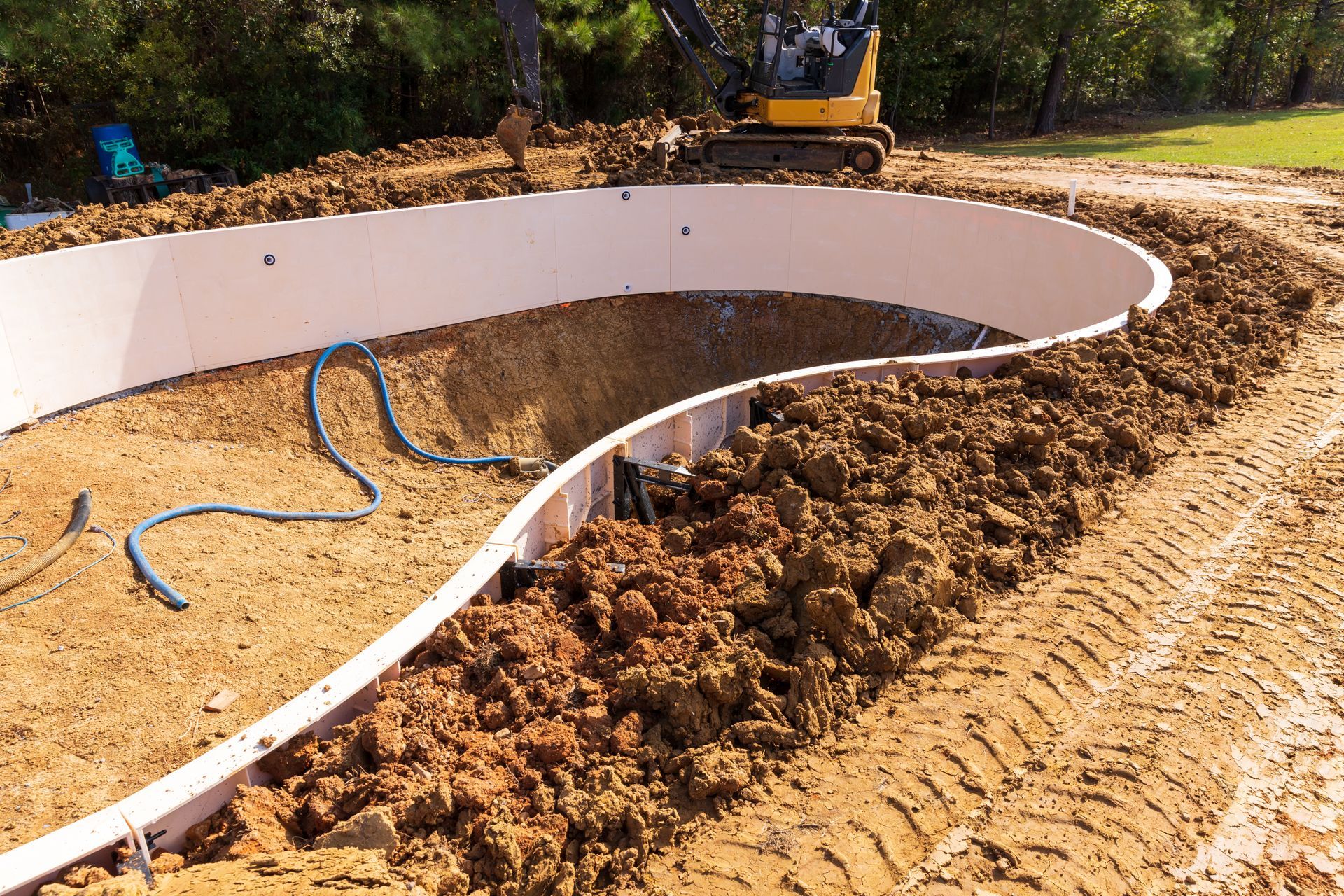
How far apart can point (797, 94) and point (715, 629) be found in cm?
1183

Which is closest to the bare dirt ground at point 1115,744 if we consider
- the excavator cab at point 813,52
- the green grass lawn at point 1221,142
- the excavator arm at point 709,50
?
the excavator cab at point 813,52

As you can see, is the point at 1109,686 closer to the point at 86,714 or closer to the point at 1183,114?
the point at 86,714

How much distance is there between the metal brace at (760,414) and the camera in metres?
6.84

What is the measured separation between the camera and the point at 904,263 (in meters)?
11.9

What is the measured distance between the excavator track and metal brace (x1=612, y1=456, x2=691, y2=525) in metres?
9.72

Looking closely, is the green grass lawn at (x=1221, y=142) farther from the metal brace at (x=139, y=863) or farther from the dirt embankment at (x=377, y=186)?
the metal brace at (x=139, y=863)

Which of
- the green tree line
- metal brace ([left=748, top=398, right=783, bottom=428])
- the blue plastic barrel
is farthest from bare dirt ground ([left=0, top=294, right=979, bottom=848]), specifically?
the green tree line

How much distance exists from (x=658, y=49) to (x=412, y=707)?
69.1 feet

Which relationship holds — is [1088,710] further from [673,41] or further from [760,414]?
[673,41]

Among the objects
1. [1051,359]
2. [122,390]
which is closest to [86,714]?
[122,390]

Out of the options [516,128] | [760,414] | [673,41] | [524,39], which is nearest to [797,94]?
[673,41]

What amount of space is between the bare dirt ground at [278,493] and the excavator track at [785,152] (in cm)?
331

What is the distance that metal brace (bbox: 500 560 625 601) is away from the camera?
507cm

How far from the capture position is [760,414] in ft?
23.4
